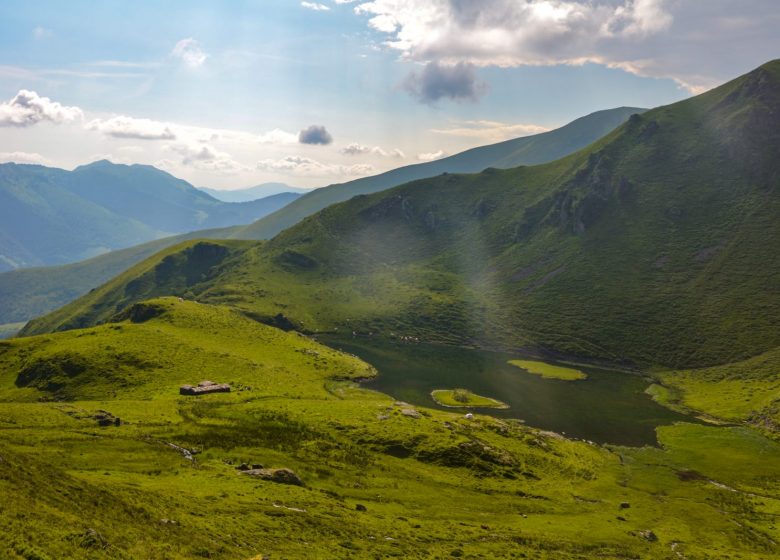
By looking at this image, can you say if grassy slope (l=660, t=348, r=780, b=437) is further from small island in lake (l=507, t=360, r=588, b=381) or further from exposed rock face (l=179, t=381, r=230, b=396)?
exposed rock face (l=179, t=381, r=230, b=396)

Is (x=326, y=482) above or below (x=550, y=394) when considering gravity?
above

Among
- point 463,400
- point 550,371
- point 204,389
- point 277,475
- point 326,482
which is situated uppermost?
point 277,475

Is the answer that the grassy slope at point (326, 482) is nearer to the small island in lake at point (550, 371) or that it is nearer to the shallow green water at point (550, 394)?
the shallow green water at point (550, 394)

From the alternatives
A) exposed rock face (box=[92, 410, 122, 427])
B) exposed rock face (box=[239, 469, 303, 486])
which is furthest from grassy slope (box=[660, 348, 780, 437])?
exposed rock face (box=[92, 410, 122, 427])

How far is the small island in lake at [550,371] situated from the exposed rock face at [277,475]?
131 meters

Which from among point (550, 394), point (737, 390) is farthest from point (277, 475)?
point (737, 390)

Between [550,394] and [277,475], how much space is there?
109662 millimetres

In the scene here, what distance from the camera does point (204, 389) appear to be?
115062mm

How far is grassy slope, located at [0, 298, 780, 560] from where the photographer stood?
128ft

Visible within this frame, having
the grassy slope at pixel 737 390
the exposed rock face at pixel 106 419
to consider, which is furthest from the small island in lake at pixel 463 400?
the exposed rock face at pixel 106 419

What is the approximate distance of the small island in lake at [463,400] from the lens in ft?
441

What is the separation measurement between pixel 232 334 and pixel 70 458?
5023 inches

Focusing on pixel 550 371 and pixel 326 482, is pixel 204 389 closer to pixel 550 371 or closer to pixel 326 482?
pixel 326 482

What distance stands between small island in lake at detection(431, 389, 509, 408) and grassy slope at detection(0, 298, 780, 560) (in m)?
27.7
